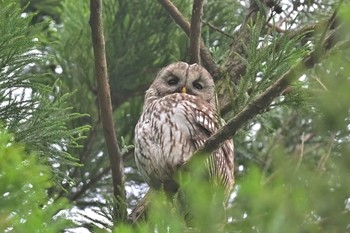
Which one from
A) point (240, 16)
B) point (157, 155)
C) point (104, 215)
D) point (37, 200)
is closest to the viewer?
point (37, 200)

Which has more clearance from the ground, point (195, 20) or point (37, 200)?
point (195, 20)

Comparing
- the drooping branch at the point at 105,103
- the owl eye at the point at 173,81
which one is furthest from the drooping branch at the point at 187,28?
the drooping branch at the point at 105,103

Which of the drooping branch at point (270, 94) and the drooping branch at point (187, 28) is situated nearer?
the drooping branch at point (270, 94)

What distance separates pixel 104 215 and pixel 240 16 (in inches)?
85.9

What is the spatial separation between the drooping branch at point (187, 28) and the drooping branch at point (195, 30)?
0.20 feet

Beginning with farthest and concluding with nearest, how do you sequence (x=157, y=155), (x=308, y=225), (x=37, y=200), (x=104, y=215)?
1. (x=157, y=155)
2. (x=104, y=215)
3. (x=37, y=200)
4. (x=308, y=225)

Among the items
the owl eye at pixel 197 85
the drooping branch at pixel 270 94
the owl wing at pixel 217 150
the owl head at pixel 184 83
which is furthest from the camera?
the owl eye at pixel 197 85

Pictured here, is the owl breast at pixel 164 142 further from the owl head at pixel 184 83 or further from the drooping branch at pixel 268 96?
the drooping branch at pixel 268 96

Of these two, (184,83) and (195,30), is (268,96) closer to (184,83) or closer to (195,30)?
(195,30)

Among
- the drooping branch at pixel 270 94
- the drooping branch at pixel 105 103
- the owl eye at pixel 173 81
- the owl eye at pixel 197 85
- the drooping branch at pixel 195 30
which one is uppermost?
the owl eye at pixel 173 81

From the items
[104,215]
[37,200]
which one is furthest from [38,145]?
[37,200]

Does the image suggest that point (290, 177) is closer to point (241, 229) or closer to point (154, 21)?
point (241, 229)

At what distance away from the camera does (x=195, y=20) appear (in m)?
3.89

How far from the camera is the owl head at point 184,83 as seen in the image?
4.30 meters
